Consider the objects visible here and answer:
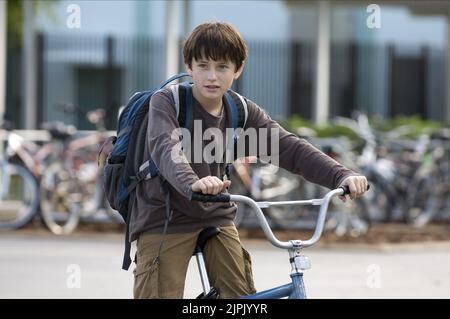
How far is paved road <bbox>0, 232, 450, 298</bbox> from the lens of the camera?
326 inches

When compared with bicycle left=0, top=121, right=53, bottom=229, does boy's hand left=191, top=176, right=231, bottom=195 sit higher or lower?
higher

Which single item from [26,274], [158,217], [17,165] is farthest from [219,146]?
[17,165]

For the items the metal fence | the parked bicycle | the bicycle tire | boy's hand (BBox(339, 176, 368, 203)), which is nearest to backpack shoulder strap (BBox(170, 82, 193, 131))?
boy's hand (BBox(339, 176, 368, 203))

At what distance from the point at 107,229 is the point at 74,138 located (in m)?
1.24

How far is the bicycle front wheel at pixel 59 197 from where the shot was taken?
38.8 ft

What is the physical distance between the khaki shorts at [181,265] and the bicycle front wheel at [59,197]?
771cm

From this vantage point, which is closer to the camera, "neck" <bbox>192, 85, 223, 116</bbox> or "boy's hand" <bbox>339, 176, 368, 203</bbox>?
"boy's hand" <bbox>339, 176, 368, 203</bbox>

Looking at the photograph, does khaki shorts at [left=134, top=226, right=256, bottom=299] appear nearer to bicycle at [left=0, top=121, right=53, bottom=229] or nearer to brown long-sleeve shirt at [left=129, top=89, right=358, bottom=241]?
brown long-sleeve shirt at [left=129, top=89, right=358, bottom=241]
